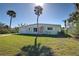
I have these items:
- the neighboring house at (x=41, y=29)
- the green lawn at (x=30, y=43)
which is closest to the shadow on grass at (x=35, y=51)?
the green lawn at (x=30, y=43)

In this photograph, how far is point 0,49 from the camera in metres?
5.30

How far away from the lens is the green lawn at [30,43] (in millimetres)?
5305

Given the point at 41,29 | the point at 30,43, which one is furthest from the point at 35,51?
the point at 41,29

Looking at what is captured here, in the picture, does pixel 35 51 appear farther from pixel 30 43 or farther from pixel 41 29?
pixel 41 29

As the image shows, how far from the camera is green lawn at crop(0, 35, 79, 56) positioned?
17.4 ft

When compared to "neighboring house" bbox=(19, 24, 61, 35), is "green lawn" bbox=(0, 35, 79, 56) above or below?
below

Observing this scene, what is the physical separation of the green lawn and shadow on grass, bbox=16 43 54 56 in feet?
0.16

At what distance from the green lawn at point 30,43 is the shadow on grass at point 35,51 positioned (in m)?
0.05

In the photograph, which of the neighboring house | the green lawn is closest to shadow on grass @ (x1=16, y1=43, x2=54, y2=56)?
the green lawn

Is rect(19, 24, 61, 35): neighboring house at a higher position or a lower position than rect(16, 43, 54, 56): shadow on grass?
higher

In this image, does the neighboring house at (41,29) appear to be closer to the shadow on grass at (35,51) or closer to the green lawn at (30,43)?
the green lawn at (30,43)

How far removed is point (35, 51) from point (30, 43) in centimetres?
15

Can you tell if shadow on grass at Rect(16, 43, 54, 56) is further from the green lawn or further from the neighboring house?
the neighboring house

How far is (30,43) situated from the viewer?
532cm
